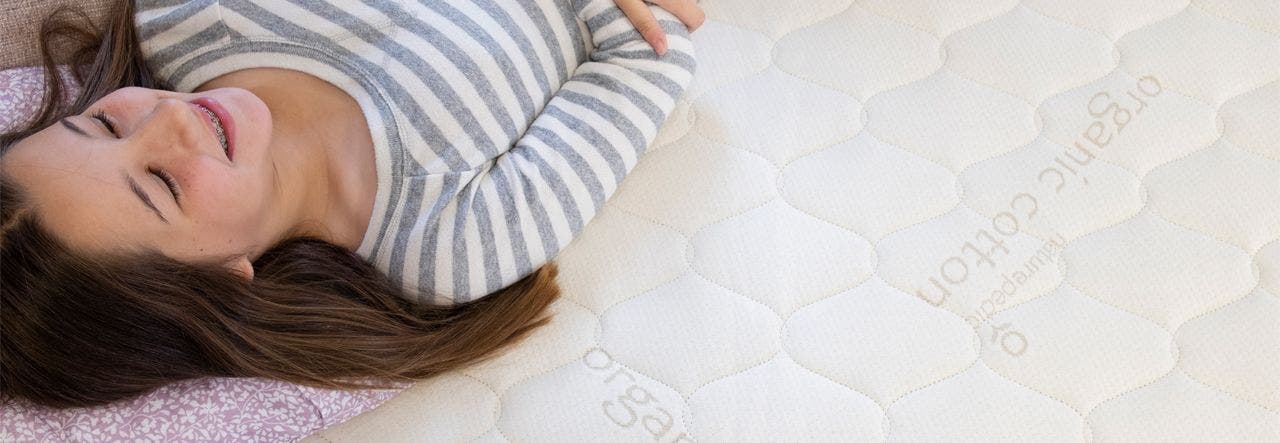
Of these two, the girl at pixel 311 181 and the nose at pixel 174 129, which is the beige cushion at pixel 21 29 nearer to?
the girl at pixel 311 181

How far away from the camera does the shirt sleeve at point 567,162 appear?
93 centimetres

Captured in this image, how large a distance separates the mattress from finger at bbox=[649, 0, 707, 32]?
3 centimetres

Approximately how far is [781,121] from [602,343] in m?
0.27

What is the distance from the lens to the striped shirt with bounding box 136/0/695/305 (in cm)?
93

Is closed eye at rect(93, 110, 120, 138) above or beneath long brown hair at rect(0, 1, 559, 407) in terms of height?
above

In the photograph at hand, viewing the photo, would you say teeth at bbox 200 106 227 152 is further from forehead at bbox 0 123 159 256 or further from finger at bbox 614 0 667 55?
finger at bbox 614 0 667 55

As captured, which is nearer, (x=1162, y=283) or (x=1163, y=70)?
(x=1162, y=283)

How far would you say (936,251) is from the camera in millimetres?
903

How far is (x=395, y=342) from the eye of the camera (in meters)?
0.89

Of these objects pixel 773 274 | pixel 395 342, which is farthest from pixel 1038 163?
pixel 395 342

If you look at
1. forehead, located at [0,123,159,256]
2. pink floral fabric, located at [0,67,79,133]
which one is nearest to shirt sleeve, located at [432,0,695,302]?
forehead, located at [0,123,159,256]

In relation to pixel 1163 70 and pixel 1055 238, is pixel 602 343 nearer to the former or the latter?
pixel 1055 238

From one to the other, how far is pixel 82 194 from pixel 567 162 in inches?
14.3

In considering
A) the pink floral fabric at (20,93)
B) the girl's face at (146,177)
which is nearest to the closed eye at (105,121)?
the girl's face at (146,177)
